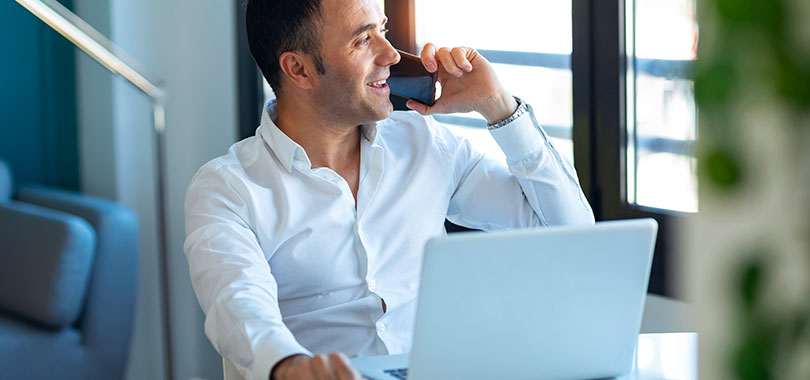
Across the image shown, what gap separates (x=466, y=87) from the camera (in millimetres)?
1658

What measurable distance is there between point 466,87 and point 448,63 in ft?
0.21

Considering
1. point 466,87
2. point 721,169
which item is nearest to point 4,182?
point 466,87

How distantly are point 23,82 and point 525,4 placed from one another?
77.5 inches

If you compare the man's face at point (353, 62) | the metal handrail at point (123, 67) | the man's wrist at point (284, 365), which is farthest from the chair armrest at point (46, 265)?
the man's wrist at point (284, 365)

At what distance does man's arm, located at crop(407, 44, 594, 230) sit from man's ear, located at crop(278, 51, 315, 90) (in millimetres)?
190

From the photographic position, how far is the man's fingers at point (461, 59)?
1617 millimetres

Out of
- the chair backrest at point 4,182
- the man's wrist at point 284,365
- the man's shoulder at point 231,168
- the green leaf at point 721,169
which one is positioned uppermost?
the green leaf at point 721,169

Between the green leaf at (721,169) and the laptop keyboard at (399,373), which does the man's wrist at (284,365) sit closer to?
the laptop keyboard at (399,373)

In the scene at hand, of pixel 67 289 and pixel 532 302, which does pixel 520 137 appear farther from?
pixel 67 289

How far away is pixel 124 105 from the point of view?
10.1ft

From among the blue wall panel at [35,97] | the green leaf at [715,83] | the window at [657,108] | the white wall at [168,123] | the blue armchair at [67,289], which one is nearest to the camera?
the green leaf at [715,83]

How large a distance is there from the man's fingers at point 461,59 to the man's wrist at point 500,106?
0.07 metres

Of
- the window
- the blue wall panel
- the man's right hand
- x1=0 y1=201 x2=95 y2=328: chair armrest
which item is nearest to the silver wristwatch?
the window

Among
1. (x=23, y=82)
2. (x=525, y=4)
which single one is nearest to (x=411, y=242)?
(x=525, y=4)
